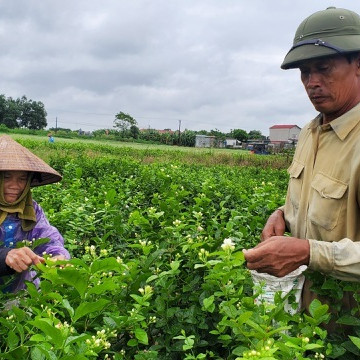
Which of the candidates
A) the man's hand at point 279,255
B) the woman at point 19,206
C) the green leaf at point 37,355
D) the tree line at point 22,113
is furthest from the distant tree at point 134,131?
the green leaf at point 37,355

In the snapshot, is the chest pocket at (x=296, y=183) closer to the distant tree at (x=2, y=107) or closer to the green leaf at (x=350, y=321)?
the green leaf at (x=350, y=321)

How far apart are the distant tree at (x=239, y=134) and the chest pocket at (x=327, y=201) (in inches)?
3210

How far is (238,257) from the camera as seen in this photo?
1475 mm

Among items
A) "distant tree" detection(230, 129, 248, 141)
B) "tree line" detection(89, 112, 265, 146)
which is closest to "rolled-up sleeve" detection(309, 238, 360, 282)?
"tree line" detection(89, 112, 265, 146)

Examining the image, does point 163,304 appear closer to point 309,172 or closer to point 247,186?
point 309,172

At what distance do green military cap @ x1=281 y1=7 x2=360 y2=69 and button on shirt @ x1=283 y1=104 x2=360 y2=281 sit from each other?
0.28 metres

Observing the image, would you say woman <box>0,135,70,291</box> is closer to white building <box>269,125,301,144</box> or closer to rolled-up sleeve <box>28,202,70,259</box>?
rolled-up sleeve <box>28,202,70,259</box>

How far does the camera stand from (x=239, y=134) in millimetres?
83000

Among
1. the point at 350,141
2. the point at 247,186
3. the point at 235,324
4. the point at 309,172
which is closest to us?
the point at 235,324

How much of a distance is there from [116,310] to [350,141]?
1.16 m

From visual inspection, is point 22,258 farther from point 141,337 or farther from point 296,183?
point 296,183

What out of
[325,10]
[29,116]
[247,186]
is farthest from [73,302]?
[29,116]

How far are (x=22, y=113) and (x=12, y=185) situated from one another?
75.3m

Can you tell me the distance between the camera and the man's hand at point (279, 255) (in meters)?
1.56
